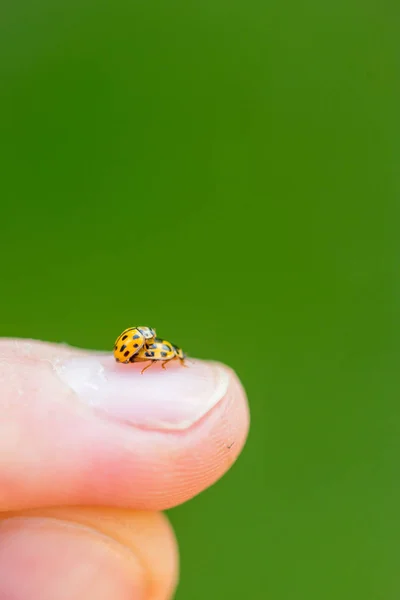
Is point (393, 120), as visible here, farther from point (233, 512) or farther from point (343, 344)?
point (233, 512)

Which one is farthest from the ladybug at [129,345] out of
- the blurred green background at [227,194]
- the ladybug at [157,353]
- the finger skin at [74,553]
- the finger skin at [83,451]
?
the blurred green background at [227,194]

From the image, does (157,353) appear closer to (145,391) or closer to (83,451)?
(145,391)

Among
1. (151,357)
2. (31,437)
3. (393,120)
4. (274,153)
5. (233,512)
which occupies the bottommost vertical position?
(233,512)

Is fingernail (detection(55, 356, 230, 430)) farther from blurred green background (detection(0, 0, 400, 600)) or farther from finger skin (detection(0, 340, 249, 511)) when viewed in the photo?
blurred green background (detection(0, 0, 400, 600))

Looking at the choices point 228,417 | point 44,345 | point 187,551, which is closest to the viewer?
point 228,417

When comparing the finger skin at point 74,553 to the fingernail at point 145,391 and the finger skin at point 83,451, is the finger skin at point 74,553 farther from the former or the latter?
the fingernail at point 145,391

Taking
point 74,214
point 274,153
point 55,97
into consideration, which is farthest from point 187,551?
point 55,97

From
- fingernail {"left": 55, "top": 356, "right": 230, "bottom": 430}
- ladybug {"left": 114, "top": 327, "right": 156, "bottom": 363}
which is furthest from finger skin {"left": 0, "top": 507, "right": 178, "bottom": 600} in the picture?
ladybug {"left": 114, "top": 327, "right": 156, "bottom": 363}
